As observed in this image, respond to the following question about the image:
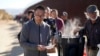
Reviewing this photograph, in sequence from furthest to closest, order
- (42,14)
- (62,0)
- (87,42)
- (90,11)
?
1. (62,0)
2. (87,42)
3. (90,11)
4. (42,14)

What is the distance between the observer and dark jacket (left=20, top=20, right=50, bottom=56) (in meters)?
5.34

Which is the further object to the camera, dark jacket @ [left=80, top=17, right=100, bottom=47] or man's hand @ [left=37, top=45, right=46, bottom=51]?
dark jacket @ [left=80, top=17, right=100, bottom=47]

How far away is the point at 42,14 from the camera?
521 centimetres

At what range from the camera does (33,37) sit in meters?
5.41

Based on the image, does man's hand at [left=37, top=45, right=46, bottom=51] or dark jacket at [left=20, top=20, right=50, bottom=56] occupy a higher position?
dark jacket at [left=20, top=20, right=50, bottom=56]

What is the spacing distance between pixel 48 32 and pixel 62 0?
76.3 feet

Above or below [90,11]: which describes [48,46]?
below

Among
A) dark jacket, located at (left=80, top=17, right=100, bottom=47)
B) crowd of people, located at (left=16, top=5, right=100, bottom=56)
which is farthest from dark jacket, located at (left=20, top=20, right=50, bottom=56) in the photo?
dark jacket, located at (left=80, top=17, right=100, bottom=47)

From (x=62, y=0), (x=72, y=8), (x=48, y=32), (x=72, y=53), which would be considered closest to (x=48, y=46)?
(x=48, y=32)

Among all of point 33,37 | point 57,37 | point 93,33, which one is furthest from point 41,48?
point 93,33

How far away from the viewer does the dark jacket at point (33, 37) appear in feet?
17.5

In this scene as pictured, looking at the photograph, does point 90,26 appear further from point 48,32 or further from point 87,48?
point 48,32

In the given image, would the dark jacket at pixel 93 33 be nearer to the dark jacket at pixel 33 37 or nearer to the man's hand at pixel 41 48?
the dark jacket at pixel 33 37

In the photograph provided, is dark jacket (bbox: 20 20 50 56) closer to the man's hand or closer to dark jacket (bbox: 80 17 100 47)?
the man's hand
